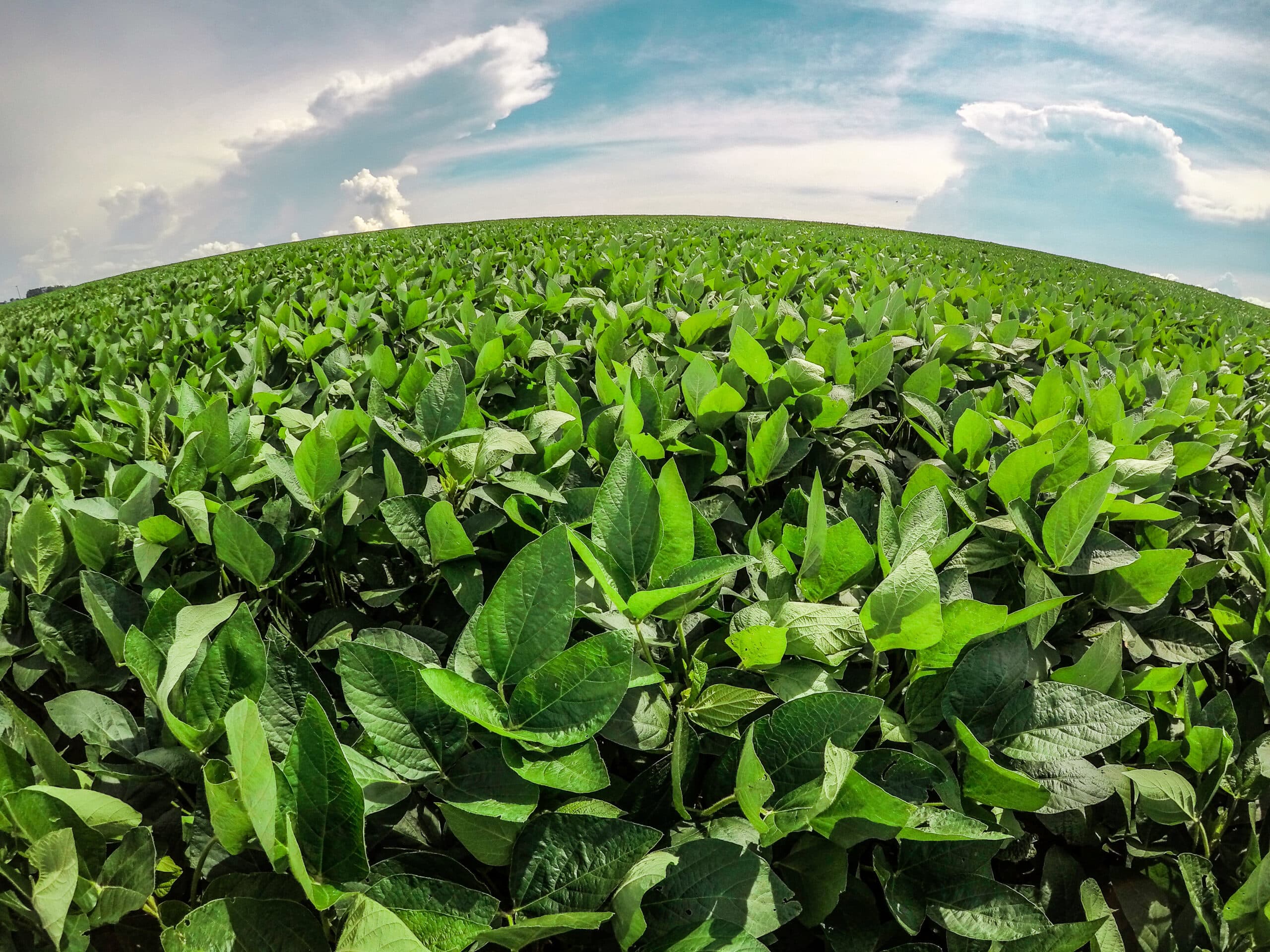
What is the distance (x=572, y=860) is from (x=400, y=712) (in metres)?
0.35

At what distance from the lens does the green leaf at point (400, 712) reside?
108 centimetres

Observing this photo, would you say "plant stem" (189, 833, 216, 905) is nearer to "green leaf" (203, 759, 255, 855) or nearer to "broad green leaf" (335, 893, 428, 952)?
"green leaf" (203, 759, 255, 855)

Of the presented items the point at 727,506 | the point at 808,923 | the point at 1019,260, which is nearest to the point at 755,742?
the point at 808,923

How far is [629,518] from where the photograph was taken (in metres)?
1.35

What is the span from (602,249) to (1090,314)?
396cm

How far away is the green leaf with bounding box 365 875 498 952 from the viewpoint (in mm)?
948

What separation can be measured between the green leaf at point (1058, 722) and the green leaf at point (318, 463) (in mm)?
1527

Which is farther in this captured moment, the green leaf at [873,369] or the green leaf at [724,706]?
the green leaf at [873,369]

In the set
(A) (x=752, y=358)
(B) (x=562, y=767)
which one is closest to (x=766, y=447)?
(A) (x=752, y=358)

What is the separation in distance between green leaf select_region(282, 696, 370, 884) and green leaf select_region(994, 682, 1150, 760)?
110 cm

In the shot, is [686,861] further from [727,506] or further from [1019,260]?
[1019,260]

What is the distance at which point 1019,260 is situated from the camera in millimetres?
14320

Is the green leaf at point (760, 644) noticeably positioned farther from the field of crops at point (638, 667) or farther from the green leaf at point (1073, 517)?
the green leaf at point (1073, 517)

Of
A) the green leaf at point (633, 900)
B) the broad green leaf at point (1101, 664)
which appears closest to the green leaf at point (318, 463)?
the green leaf at point (633, 900)
